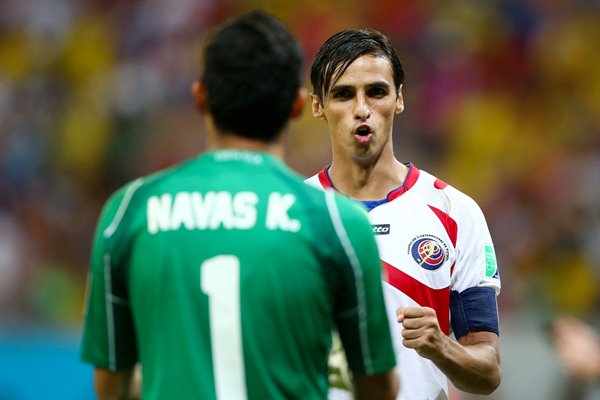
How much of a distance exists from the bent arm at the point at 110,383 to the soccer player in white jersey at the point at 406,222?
1.31m

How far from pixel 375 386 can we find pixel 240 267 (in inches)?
20.8

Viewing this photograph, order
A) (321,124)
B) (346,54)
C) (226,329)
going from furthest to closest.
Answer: (321,124) < (346,54) < (226,329)

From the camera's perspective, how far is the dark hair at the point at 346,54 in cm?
469

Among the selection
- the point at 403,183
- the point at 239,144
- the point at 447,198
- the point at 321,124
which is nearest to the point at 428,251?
the point at 447,198

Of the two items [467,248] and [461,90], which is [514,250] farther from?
[467,248]

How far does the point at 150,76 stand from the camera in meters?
12.8

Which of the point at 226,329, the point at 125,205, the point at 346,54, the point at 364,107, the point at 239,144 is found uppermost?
the point at 346,54

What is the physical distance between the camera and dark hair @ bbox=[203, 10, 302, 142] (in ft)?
9.71

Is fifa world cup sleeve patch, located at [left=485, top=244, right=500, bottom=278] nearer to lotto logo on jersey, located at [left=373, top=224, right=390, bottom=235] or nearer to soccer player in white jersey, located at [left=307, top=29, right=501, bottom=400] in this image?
soccer player in white jersey, located at [left=307, top=29, right=501, bottom=400]

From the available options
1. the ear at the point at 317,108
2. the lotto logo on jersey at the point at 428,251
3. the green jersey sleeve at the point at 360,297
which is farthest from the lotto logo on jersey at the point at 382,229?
the green jersey sleeve at the point at 360,297

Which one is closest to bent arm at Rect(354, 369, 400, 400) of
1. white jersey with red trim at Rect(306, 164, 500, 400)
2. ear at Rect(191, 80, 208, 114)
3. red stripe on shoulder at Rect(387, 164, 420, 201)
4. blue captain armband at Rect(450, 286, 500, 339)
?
ear at Rect(191, 80, 208, 114)

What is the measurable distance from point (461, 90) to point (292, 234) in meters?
9.31

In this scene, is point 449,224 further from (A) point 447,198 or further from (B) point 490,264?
(B) point 490,264

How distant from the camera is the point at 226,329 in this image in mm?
2850
